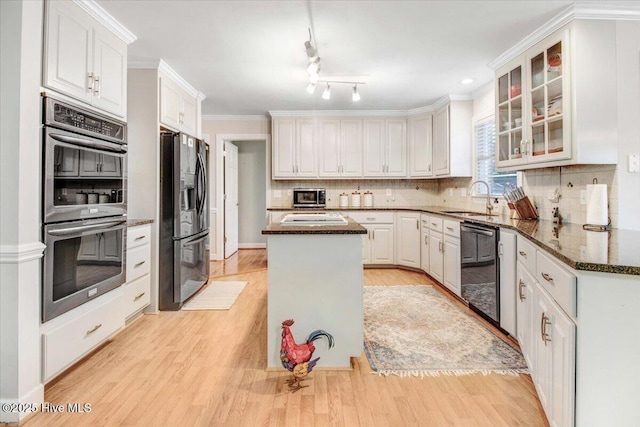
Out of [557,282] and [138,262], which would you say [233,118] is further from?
[557,282]

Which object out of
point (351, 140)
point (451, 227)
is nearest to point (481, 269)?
point (451, 227)

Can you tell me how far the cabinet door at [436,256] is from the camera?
3906 millimetres

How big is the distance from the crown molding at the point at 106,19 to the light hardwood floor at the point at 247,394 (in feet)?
7.57

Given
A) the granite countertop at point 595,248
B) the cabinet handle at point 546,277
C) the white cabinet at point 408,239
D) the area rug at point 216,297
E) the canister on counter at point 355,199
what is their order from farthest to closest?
the canister on counter at point 355,199 → the white cabinet at point 408,239 → the area rug at point 216,297 → the cabinet handle at point 546,277 → the granite countertop at point 595,248

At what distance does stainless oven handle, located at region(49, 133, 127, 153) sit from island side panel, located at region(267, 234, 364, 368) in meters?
1.27

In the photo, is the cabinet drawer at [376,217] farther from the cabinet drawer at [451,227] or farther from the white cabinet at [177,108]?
the white cabinet at [177,108]

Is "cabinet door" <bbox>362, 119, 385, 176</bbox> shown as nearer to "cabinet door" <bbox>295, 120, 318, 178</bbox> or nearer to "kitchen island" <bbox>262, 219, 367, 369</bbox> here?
"cabinet door" <bbox>295, 120, 318, 178</bbox>

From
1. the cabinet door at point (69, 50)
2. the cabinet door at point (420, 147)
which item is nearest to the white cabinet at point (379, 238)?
the cabinet door at point (420, 147)

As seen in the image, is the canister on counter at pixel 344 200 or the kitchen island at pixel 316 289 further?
the canister on counter at pixel 344 200

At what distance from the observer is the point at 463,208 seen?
4508 millimetres

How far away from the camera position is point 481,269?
2879 mm

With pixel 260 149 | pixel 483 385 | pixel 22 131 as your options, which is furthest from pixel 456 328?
pixel 260 149

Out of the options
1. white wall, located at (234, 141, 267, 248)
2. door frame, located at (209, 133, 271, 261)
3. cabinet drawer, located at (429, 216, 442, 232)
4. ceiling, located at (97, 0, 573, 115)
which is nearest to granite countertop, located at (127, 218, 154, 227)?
ceiling, located at (97, 0, 573, 115)

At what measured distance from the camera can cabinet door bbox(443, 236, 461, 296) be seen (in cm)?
343
